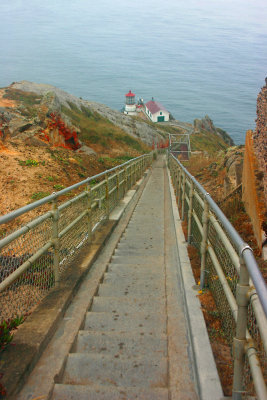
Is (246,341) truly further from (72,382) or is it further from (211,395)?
(72,382)

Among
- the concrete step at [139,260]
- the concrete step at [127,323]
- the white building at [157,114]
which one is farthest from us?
the white building at [157,114]

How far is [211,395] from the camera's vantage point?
8.18 ft

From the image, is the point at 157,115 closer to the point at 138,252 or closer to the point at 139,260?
the point at 138,252

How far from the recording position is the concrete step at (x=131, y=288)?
4504mm

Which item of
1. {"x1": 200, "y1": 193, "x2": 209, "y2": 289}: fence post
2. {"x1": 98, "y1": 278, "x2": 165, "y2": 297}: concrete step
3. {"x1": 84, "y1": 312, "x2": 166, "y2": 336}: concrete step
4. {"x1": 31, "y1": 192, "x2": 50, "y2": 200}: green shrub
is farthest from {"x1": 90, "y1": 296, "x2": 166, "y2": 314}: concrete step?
{"x1": 31, "y1": 192, "x2": 50, "y2": 200}: green shrub

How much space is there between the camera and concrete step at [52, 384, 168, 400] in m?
2.57

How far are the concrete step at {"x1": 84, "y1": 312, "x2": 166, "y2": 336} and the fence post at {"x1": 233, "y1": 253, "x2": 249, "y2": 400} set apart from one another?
1281 mm

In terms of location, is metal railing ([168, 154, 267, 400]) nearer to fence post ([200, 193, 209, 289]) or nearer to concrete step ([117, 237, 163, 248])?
fence post ([200, 193, 209, 289])

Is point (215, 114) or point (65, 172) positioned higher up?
point (215, 114)

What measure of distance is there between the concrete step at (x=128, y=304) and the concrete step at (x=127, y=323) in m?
0.11

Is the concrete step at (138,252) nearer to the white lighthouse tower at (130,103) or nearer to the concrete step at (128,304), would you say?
the concrete step at (128,304)

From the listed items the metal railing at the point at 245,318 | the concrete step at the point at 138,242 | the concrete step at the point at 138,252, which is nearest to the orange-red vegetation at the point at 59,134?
the concrete step at the point at 138,242

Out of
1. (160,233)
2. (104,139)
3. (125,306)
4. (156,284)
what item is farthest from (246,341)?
(104,139)

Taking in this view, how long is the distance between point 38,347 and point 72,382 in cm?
39
